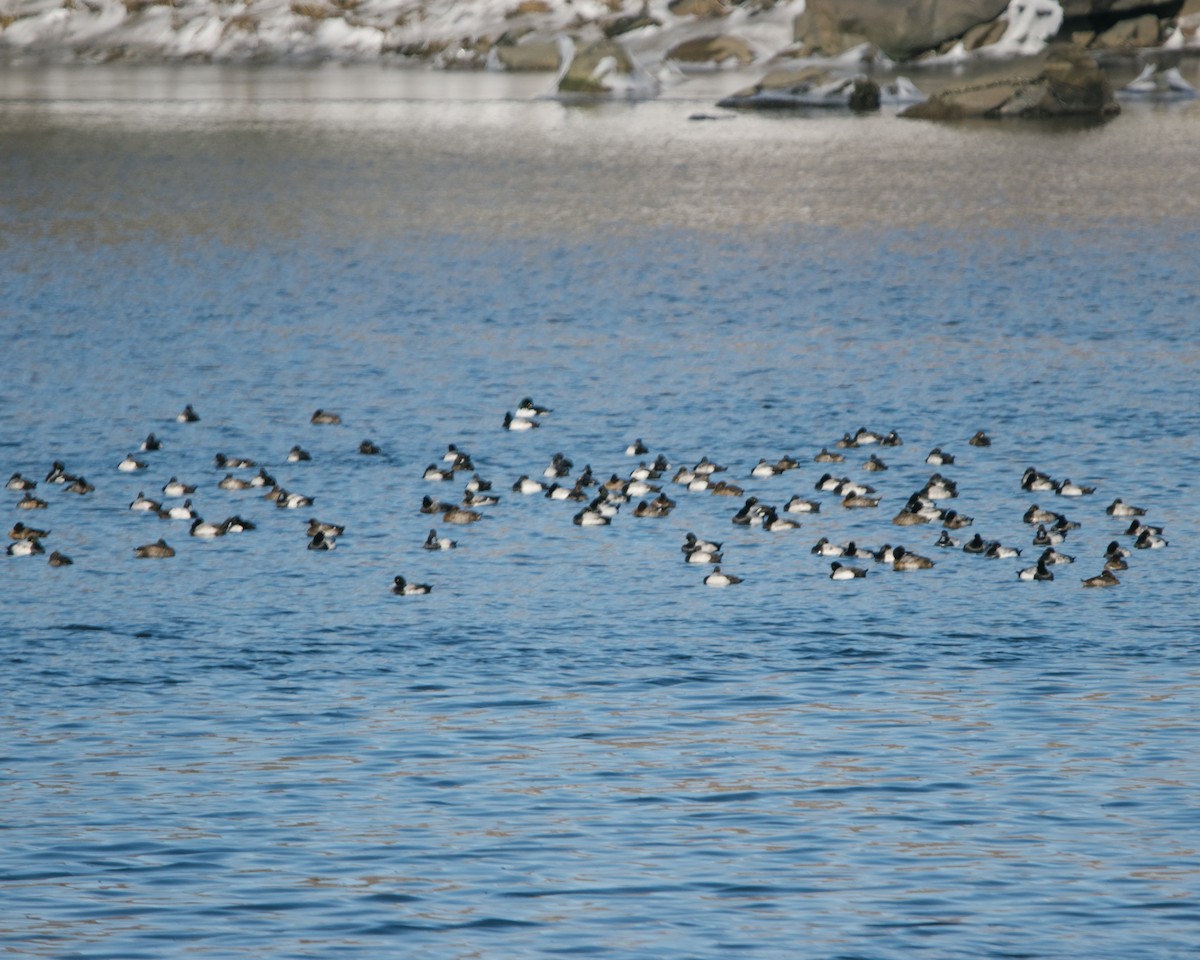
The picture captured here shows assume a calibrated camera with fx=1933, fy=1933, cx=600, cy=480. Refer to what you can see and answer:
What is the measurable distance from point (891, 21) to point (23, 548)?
140 m

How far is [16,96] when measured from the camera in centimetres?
19488

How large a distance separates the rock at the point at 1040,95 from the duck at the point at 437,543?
101144 mm

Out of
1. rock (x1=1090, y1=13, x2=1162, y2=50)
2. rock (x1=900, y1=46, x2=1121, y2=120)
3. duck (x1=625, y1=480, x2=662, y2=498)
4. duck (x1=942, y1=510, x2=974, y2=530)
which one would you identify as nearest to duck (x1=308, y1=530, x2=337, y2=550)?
duck (x1=625, y1=480, x2=662, y2=498)

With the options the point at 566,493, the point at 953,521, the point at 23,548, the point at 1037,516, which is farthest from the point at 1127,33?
the point at 23,548

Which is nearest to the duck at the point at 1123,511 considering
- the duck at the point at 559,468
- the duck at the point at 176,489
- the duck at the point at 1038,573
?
the duck at the point at 1038,573

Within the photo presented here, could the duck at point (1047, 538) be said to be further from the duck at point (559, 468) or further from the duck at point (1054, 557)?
the duck at point (559, 468)

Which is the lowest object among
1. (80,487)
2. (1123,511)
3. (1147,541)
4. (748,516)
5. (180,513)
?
(180,513)

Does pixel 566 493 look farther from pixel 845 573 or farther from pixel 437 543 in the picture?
pixel 845 573

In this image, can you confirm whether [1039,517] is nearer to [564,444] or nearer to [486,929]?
[564,444]

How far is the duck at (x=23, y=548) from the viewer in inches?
1391

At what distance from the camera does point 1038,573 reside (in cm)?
3312

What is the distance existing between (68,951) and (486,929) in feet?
14.6

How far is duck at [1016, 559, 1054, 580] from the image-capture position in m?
33.1

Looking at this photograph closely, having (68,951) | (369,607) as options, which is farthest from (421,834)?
(369,607)
